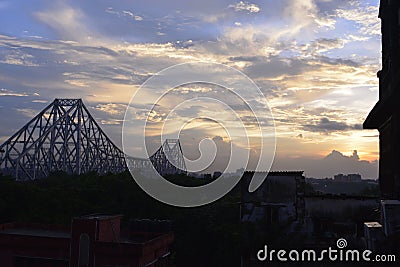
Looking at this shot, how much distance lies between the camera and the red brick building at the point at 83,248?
16.0 meters

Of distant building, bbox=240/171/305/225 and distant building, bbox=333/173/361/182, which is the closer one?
distant building, bbox=240/171/305/225

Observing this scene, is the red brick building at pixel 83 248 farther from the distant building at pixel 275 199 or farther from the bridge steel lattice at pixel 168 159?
the bridge steel lattice at pixel 168 159

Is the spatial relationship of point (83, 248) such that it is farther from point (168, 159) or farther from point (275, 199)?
point (168, 159)

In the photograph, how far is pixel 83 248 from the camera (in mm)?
16344

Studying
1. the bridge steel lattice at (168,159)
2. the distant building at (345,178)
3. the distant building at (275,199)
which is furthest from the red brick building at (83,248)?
the distant building at (345,178)

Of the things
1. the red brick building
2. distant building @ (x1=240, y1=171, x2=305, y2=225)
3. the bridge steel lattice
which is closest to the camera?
the red brick building

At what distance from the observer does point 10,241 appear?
17.2 metres

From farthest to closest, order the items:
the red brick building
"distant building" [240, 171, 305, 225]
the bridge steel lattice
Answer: the bridge steel lattice → "distant building" [240, 171, 305, 225] → the red brick building

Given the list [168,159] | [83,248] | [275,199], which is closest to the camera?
[83,248]

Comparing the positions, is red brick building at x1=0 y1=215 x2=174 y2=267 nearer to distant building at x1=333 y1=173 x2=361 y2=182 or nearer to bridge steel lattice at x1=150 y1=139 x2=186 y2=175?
bridge steel lattice at x1=150 y1=139 x2=186 y2=175

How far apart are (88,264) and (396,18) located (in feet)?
48.2

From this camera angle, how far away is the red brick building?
16047 mm

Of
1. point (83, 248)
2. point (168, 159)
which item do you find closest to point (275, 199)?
point (83, 248)

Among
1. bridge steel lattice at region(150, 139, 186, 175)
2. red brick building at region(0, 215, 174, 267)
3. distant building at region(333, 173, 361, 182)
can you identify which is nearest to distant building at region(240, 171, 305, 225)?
red brick building at region(0, 215, 174, 267)
